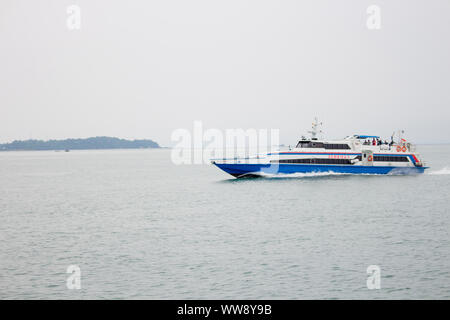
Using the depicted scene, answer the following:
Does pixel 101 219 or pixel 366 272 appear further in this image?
pixel 101 219

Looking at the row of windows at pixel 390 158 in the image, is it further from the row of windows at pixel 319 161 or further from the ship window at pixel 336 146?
the ship window at pixel 336 146

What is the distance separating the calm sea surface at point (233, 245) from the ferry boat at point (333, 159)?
10435 mm

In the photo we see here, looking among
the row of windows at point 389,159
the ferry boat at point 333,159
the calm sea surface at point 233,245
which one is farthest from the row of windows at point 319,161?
the calm sea surface at point 233,245

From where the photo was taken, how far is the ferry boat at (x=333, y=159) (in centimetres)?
6250

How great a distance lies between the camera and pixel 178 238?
99.0ft

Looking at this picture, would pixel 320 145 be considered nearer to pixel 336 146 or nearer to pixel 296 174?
pixel 336 146

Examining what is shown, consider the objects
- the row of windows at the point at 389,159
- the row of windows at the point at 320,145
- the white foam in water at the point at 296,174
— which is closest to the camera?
the row of windows at the point at 320,145

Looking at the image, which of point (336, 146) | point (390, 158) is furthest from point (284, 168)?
point (390, 158)

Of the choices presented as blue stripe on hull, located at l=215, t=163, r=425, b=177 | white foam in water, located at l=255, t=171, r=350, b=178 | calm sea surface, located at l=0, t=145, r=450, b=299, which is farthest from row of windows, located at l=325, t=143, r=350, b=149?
calm sea surface, located at l=0, t=145, r=450, b=299

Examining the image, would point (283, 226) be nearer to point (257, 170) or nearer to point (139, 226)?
point (139, 226)

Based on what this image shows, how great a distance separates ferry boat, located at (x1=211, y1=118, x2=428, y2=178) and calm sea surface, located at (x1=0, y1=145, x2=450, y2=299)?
34.2 ft
